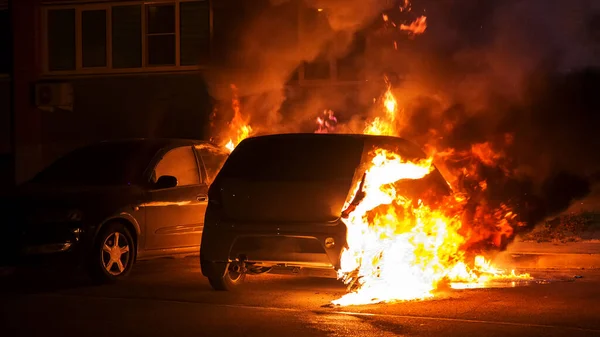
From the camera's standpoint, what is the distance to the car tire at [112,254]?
1079cm

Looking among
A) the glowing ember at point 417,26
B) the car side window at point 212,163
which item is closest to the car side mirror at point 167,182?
the car side window at point 212,163

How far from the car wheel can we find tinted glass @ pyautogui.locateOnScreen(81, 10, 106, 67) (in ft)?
39.3

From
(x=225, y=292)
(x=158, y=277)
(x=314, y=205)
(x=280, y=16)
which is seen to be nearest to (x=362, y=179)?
(x=314, y=205)

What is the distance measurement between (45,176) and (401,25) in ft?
24.0

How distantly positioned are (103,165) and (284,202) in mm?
3495

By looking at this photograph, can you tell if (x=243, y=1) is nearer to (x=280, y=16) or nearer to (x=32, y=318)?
(x=280, y=16)

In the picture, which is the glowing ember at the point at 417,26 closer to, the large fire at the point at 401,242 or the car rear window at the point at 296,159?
the large fire at the point at 401,242

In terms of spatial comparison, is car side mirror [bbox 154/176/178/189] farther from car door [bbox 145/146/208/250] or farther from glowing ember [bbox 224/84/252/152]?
glowing ember [bbox 224/84/252/152]

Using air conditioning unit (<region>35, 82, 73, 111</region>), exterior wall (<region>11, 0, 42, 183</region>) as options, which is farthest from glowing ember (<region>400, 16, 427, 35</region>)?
exterior wall (<region>11, 0, 42, 183</region>)

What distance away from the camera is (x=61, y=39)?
21.5m

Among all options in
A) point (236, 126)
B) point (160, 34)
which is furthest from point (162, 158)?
point (160, 34)

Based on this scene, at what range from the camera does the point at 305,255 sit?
30.0 ft

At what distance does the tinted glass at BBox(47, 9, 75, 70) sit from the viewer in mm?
21391

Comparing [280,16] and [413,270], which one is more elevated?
[280,16]
